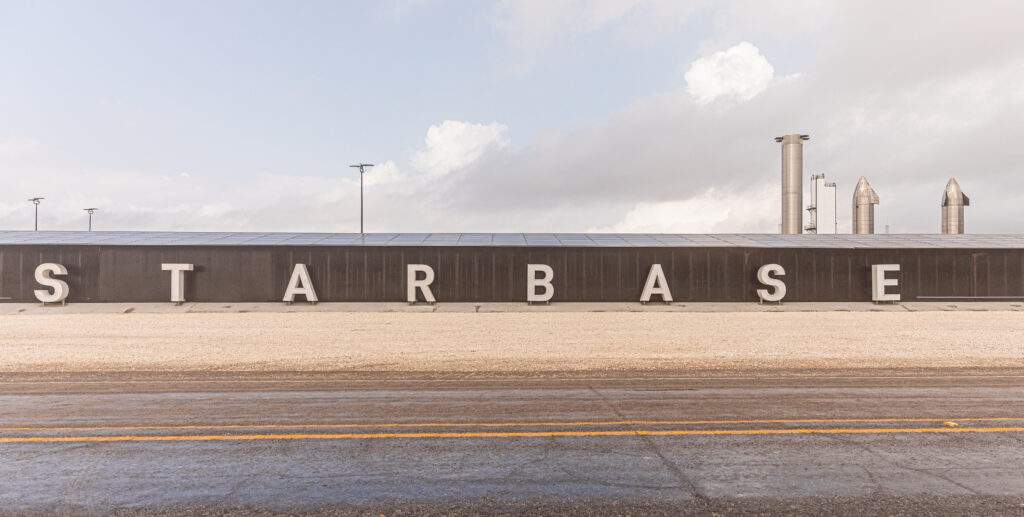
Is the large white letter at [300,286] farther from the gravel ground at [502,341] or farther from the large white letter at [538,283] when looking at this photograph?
the large white letter at [538,283]

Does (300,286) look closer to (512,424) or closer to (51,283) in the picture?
(51,283)

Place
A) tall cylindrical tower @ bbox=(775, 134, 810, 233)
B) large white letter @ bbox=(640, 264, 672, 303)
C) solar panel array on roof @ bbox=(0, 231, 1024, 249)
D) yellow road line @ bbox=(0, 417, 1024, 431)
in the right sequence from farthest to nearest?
tall cylindrical tower @ bbox=(775, 134, 810, 233) < solar panel array on roof @ bbox=(0, 231, 1024, 249) < large white letter @ bbox=(640, 264, 672, 303) < yellow road line @ bbox=(0, 417, 1024, 431)

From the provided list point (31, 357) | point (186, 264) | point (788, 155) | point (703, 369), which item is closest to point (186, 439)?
point (703, 369)

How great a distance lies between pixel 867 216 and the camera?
5353cm

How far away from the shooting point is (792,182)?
49281 mm

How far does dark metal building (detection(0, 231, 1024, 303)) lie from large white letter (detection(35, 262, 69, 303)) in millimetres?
439

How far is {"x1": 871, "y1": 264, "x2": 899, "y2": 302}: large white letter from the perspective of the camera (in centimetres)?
3325

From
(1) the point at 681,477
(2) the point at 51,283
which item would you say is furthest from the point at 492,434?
(2) the point at 51,283

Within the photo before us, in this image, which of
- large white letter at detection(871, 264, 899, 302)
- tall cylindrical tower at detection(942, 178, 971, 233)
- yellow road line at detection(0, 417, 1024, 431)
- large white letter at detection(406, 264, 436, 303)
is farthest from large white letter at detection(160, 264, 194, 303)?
tall cylindrical tower at detection(942, 178, 971, 233)

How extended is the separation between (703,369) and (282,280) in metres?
25.2

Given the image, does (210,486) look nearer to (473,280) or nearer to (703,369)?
(703,369)

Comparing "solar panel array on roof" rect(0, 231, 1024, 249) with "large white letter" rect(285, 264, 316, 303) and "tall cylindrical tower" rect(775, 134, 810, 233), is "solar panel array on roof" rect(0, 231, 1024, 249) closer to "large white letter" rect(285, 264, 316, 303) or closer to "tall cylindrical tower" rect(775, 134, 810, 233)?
A: "large white letter" rect(285, 264, 316, 303)

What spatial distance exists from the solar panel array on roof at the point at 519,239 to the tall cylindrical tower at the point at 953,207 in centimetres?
827

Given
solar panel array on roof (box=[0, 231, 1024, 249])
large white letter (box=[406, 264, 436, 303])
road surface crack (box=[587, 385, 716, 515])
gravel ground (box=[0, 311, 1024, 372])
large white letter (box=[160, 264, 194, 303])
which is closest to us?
road surface crack (box=[587, 385, 716, 515])
